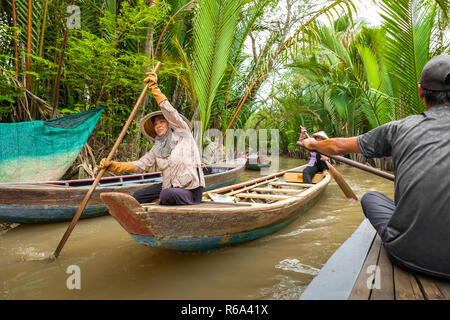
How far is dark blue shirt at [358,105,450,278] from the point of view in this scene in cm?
125

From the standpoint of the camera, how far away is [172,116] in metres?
2.71

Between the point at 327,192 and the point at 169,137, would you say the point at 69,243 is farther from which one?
the point at 327,192

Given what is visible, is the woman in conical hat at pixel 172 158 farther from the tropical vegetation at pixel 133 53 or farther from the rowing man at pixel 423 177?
the tropical vegetation at pixel 133 53

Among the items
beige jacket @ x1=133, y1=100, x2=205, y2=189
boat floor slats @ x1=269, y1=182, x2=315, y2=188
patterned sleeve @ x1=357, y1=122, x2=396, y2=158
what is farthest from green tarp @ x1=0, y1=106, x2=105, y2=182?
patterned sleeve @ x1=357, y1=122, x2=396, y2=158

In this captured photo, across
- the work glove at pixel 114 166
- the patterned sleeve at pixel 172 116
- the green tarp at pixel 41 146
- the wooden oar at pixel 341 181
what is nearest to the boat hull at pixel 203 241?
the work glove at pixel 114 166

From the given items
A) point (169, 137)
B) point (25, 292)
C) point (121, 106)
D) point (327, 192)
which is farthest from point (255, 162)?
point (25, 292)

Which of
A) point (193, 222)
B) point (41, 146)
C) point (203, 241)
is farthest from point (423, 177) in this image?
point (41, 146)

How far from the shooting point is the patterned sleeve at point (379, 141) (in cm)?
153

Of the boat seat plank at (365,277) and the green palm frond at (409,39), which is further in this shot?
the green palm frond at (409,39)

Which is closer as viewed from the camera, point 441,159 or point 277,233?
point 441,159

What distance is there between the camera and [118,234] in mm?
3643

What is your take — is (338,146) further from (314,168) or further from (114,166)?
(314,168)

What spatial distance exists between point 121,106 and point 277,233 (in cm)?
433

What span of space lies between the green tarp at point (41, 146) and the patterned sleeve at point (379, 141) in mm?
4734
